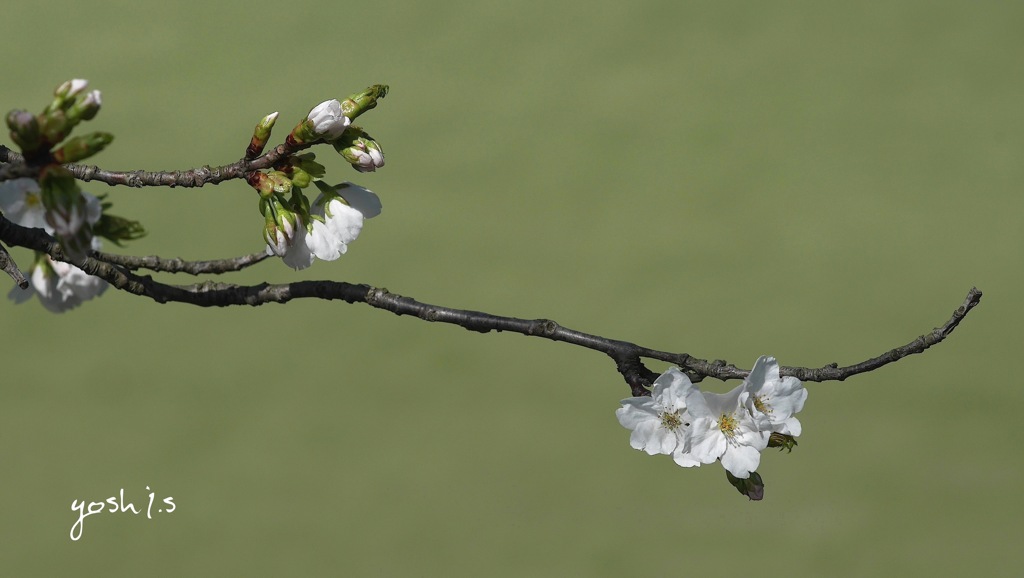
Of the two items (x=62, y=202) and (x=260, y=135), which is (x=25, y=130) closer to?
(x=62, y=202)

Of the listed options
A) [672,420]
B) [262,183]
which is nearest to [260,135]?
[262,183]

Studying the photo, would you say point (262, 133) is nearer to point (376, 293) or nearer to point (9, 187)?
point (376, 293)

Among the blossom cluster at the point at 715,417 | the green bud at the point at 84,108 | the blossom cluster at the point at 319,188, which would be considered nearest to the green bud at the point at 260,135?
the blossom cluster at the point at 319,188

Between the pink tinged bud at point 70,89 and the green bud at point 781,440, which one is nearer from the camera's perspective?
the pink tinged bud at point 70,89

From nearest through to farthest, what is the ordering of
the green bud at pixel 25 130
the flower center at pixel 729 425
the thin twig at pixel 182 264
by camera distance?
the green bud at pixel 25 130, the flower center at pixel 729 425, the thin twig at pixel 182 264

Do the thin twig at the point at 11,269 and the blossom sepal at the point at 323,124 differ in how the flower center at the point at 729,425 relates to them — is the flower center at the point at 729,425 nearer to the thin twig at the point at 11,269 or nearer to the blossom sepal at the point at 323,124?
the blossom sepal at the point at 323,124

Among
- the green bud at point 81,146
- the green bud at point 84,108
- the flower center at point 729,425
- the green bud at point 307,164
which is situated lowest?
the flower center at point 729,425

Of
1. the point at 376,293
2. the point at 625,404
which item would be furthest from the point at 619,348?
the point at 376,293

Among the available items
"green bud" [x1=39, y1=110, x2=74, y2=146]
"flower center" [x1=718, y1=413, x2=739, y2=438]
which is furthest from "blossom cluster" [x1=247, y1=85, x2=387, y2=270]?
"flower center" [x1=718, y1=413, x2=739, y2=438]

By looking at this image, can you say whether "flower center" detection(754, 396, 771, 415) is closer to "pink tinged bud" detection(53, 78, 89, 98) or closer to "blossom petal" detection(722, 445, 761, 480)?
"blossom petal" detection(722, 445, 761, 480)
